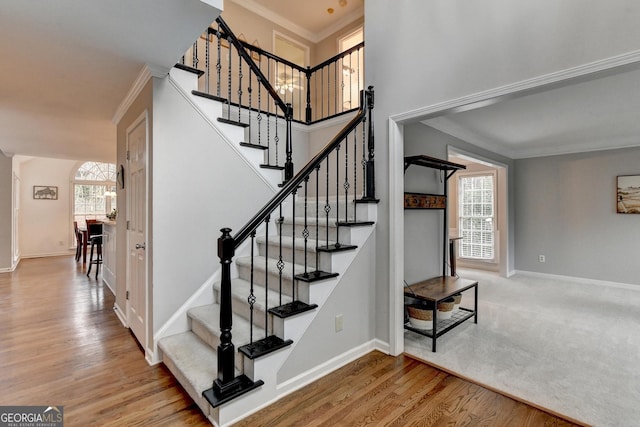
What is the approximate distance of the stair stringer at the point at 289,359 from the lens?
1848mm

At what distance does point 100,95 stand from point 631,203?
7907 millimetres

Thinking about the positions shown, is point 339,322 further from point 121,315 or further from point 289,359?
point 121,315

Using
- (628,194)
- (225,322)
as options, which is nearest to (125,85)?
(225,322)

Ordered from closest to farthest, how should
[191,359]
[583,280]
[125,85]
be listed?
[191,359] < [125,85] < [583,280]

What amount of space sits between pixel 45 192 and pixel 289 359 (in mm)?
9770

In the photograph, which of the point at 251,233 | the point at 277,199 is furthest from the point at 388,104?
the point at 251,233

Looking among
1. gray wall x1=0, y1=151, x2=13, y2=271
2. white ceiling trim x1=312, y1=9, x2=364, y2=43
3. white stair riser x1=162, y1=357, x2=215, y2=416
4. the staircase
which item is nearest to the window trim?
white ceiling trim x1=312, y1=9, x2=364, y2=43

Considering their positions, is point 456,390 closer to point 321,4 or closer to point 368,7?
point 368,7

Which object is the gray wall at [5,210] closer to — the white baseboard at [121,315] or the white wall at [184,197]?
the white baseboard at [121,315]

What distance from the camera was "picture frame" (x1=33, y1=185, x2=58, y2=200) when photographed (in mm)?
8156

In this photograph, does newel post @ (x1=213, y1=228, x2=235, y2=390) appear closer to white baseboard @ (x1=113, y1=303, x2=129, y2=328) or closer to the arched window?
white baseboard @ (x1=113, y1=303, x2=129, y2=328)

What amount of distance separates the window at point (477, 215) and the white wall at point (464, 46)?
4.90 meters

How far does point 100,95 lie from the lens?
293cm

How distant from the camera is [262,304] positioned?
2301mm
